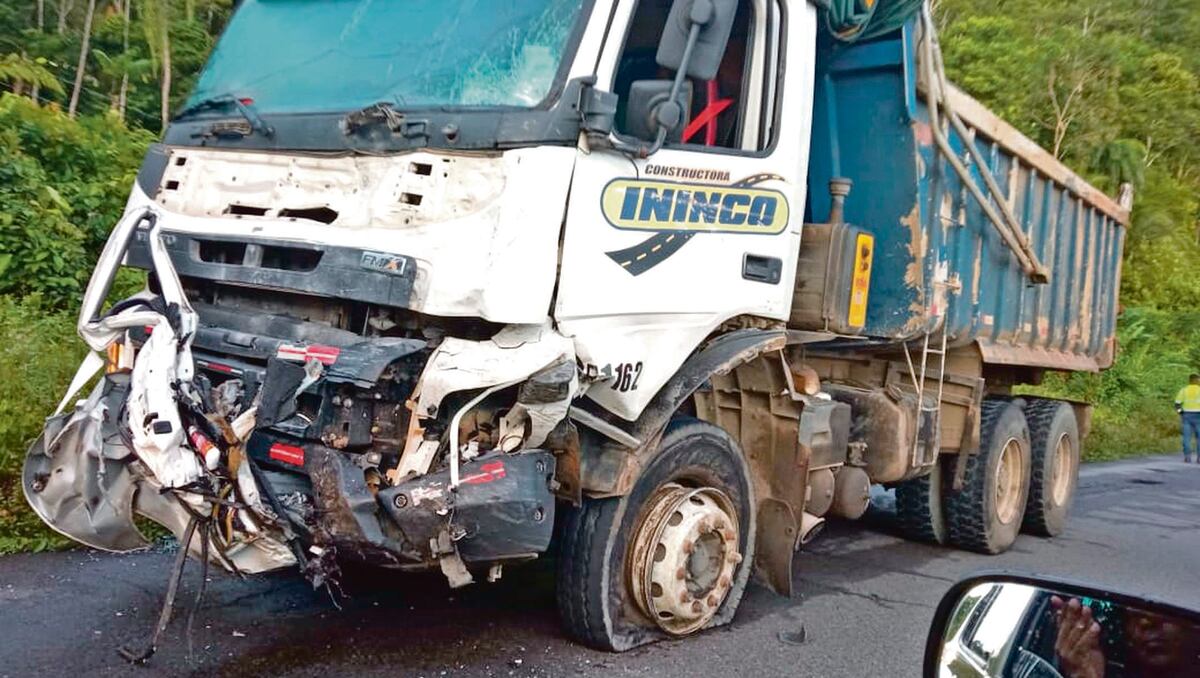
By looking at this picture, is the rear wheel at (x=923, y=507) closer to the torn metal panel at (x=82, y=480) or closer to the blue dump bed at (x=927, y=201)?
the blue dump bed at (x=927, y=201)

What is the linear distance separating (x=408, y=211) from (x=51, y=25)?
36.7ft

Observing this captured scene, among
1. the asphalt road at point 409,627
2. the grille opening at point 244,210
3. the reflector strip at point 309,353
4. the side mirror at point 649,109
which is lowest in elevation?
the asphalt road at point 409,627

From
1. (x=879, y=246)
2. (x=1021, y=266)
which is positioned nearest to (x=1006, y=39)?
(x=1021, y=266)

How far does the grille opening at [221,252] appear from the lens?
4262 mm

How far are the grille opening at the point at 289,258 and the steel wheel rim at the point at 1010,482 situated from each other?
5.56 metres

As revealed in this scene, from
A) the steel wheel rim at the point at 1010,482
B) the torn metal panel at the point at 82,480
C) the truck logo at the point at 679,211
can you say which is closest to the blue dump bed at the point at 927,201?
the steel wheel rim at the point at 1010,482

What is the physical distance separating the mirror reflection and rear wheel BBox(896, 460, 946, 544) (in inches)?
217

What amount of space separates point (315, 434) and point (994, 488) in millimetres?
5334

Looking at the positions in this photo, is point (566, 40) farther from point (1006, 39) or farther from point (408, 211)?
point (1006, 39)

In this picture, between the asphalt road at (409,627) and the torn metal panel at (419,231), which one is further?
the asphalt road at (409,627)

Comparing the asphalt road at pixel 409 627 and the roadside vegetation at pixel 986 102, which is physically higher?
the roadside vegetation at pixel 986 102

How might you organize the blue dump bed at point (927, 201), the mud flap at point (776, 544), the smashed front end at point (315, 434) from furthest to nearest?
1. the blue dump bed at point (927, 201)
2. the mud flap at point (776, 544)
3. the smashed front end at point (315, 434)

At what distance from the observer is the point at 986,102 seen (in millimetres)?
25625

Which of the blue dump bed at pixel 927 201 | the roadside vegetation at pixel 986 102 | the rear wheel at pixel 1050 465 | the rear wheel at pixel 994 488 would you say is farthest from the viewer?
the rear wheel at pixel 1050 465
